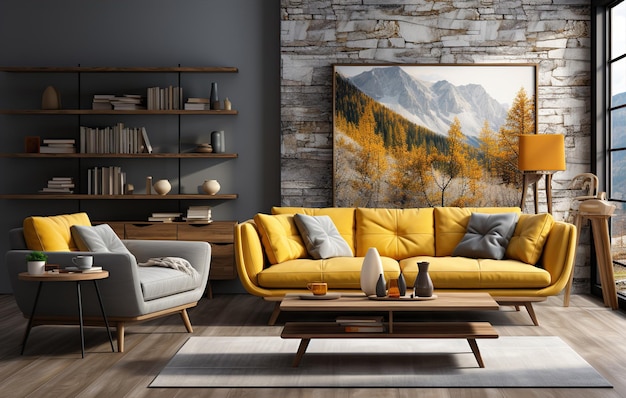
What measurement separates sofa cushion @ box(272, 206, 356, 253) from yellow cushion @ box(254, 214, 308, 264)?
0.27 m

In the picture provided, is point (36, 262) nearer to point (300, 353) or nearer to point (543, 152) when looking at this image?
point (300, 353)

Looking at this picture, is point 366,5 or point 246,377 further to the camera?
point 366,5

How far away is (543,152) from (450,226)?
1.01 metres

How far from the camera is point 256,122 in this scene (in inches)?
277

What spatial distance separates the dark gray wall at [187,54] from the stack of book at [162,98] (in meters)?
0.23

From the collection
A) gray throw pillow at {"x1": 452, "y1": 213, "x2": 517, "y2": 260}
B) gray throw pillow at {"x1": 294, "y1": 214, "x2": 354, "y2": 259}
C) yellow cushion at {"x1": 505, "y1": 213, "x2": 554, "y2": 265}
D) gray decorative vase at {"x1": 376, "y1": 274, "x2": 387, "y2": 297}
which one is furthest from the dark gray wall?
gray decorative vase at {"x1": 376, "y1": 274, "x2": 387, "y2": 297}

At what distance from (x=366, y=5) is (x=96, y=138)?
2.77 meters

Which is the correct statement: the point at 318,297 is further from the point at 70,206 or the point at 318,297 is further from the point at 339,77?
the point at 70,206

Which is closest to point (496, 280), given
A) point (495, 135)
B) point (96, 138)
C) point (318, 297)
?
point (318, 297)

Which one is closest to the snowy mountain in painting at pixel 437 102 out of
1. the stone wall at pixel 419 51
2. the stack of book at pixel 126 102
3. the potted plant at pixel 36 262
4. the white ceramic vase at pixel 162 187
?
the stone wall at pixel 419 51

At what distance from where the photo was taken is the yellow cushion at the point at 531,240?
559cm

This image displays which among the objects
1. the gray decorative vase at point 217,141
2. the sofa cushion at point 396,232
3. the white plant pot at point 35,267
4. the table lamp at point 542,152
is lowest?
the white plant pot at point 35,267

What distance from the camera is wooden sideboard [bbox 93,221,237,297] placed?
6.68 metres

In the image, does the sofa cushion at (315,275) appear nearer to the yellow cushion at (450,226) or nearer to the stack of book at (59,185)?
the yellow cushion at (450,226)
